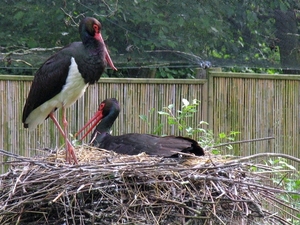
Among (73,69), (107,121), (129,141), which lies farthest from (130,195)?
(107,121)

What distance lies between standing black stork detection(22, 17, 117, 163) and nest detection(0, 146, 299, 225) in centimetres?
121

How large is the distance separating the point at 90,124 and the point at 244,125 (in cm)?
162

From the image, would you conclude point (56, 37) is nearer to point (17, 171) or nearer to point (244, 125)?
point (244, 125)

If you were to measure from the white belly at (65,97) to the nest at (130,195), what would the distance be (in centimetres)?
120

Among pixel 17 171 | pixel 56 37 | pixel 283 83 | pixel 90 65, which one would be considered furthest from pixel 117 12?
pixel 17 171

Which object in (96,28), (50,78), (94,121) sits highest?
(96,28)

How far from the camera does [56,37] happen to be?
8.45 meters

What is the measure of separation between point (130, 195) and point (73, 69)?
1711 mm

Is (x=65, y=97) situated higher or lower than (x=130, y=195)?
higher

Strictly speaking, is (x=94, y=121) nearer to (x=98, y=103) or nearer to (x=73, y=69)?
(x=98, y=103)

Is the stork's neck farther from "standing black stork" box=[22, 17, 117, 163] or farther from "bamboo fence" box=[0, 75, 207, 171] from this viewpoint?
"standing black stork" box=[22, 17, 117, 163]

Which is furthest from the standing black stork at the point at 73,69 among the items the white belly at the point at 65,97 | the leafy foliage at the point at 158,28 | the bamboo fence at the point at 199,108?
the leafy foliage at the point at 158,28

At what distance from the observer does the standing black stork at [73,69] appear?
706 centimetres

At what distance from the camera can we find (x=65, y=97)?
23.7 ft
